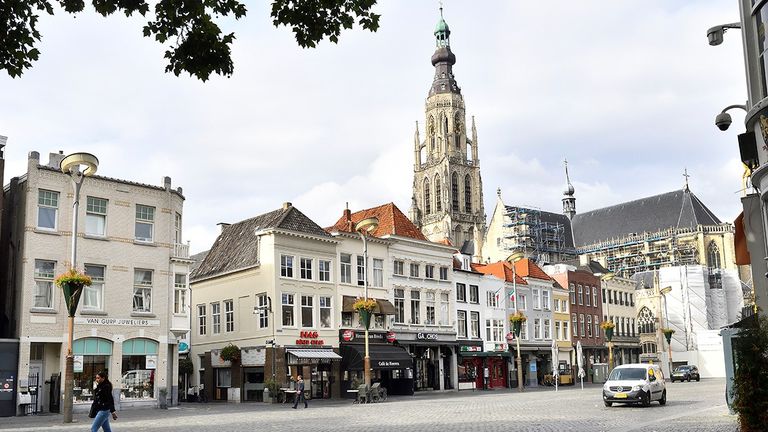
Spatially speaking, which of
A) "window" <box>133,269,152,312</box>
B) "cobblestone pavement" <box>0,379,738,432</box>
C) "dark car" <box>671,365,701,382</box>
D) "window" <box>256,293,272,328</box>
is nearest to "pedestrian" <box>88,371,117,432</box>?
"cobblestone pavement" <box>0,379,738,432</box>

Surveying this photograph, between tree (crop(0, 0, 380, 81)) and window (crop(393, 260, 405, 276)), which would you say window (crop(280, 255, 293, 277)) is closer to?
window (crop(393, 260, 405, 276))

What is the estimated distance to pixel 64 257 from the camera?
34562 millimetres

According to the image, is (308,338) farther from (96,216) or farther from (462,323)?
(462,323)

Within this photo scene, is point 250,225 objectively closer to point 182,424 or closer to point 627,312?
point 182,424

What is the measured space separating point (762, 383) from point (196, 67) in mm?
10429

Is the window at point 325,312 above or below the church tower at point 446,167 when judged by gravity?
below

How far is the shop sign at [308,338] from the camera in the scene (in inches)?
1761

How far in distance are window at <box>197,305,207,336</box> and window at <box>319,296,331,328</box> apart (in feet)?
24.3

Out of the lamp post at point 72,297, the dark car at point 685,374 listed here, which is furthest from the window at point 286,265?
the dark car at point 685,374

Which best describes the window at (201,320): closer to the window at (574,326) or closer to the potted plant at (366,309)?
the potted plant at (366,309)

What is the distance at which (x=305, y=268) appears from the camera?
4656 cm

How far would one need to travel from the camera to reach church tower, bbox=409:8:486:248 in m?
128

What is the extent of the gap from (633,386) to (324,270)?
2293 cm

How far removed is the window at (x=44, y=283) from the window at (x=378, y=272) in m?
21.6
